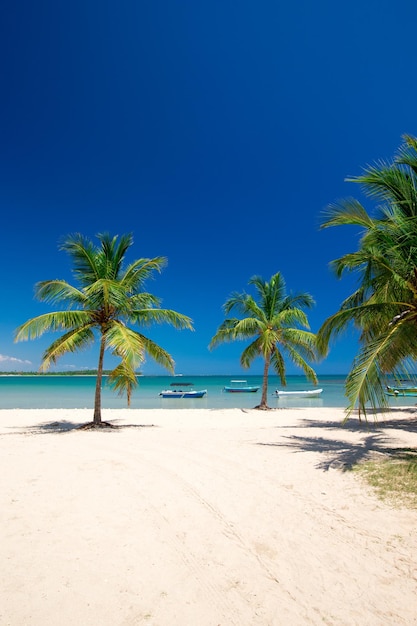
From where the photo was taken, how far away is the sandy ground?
2838 mm

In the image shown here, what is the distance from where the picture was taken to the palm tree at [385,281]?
6758mm

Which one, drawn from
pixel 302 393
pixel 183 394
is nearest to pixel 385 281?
pixel 183 394

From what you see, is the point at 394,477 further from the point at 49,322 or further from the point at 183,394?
the point at 183,394

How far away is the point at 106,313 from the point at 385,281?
8.62 metres

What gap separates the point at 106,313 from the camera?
12344 millimetres

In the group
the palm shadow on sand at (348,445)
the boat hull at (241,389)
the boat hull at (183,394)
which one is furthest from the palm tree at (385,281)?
the boat hull at (241,389)

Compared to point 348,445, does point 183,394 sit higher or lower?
higher

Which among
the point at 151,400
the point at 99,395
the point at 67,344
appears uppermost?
the point at 67,344

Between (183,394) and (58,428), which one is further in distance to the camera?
(183,394)

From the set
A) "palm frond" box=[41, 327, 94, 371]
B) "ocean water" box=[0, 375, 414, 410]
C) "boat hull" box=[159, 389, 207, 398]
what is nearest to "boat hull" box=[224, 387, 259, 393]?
"ocean water" box=[0, 375, 414, 410]

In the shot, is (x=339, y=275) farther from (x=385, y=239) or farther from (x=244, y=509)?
(x=244, y=509)

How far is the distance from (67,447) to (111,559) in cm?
585

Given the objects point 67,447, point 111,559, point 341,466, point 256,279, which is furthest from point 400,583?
point 256,279

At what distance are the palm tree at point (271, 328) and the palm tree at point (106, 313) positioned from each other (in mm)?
6879
